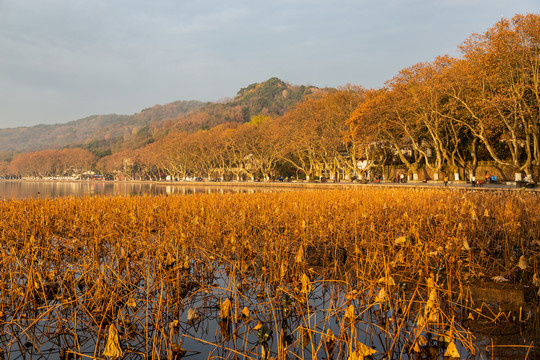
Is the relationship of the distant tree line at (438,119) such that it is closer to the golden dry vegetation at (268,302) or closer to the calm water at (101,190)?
the calm water at (101,190)

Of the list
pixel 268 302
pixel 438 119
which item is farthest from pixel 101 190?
pixel 268 302

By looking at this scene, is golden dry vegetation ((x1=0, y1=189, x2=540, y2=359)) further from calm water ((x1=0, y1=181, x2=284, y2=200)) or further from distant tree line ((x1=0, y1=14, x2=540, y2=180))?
distant tree line ((x1=0, y1=14, x2=540, y2=180))

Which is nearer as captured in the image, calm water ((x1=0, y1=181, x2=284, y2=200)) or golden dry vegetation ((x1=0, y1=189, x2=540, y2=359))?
golden dry vegetation ((x1=0, y1=189, x2=540, y2=359))

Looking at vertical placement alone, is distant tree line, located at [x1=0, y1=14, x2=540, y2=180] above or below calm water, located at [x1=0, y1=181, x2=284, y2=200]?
above

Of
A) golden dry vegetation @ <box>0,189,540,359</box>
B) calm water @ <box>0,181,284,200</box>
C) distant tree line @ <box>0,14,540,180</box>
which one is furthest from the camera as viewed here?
calm water @ <box>0,181,284,200</box>

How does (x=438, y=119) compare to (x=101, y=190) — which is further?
(x=101, y=190)

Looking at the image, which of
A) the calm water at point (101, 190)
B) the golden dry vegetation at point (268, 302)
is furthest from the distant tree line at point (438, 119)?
the golden dry vegetation at point (268, 302)

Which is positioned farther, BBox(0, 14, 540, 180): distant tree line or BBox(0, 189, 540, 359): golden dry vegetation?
BBox(0, 14, 540, 180): distant tree line

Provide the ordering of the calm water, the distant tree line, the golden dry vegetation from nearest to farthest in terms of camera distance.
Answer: the golden dry vegetation → the distant tree line → the calm water

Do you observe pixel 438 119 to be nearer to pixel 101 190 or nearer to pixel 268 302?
pixel 268 302

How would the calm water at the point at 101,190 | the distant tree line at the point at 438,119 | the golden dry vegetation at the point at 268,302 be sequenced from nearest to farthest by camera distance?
1. the golden dry vegetation at the point at 268,302
2. the distant tree line at the point at 438,119
3. the calm water at the point at 101,190

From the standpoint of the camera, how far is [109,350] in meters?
2.85

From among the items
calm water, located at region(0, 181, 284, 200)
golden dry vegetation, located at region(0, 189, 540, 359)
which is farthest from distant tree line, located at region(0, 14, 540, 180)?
golden dry vegetation, located at region(0, 189, 540, 359)

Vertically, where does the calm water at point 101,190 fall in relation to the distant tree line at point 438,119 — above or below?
below
